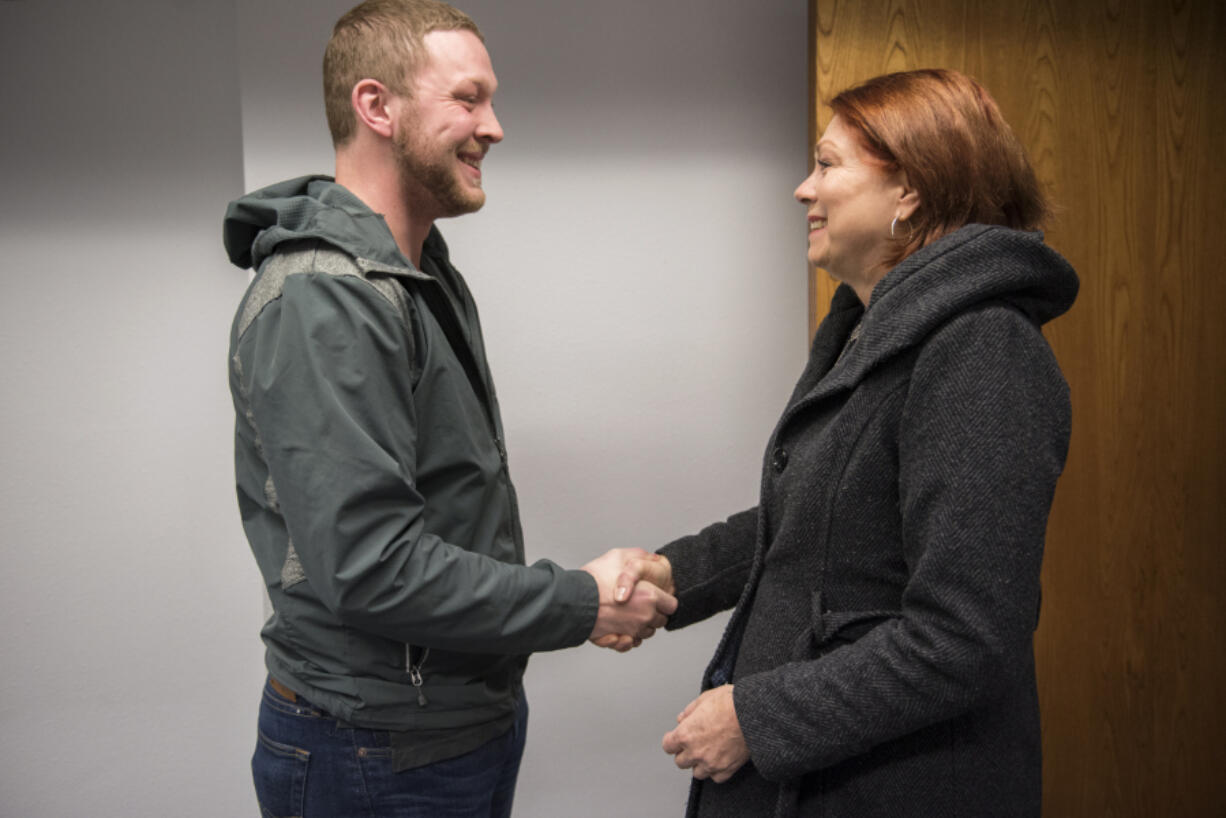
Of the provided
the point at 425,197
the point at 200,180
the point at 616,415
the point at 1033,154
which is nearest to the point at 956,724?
the point at 425,197

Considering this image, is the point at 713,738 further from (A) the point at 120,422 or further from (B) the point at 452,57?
(A) the point at 120,422

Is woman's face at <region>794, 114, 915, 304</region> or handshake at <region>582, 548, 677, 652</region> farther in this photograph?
handshake at <region>582, 548, 677, 652</region>

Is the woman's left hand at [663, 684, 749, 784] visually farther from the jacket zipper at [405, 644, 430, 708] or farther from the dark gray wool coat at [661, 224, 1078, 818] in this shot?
the jacket zipper at [405, 644, 430, 708]

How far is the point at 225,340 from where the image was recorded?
2.17 m

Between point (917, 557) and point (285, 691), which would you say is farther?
point (285, 691)

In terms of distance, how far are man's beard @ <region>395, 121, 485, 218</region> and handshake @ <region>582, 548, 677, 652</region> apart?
578mm

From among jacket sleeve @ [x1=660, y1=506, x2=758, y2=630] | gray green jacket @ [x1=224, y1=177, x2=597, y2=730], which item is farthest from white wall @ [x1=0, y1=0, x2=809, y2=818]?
gray green jacket @ [x1=224, y1=177, x2=597, y2=730]

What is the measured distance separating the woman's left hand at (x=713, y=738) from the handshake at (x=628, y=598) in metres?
0.22

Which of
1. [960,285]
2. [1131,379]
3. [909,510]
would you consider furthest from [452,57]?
[1131,379]

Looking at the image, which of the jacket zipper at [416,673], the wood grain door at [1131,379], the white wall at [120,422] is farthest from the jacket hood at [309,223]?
the wood grain door at [1131,379]

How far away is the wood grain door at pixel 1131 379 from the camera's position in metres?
2.01

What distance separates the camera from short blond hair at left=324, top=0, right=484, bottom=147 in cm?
137

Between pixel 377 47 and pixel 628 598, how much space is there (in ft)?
2.88

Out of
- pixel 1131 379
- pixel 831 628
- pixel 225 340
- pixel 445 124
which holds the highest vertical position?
pixel 445 124
